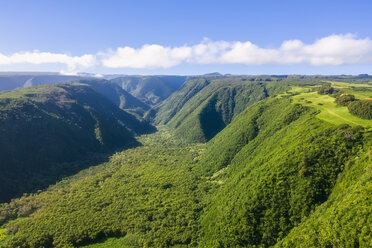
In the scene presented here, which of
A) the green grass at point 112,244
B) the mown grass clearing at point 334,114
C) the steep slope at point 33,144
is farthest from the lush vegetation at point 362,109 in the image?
the steep slope at point 33,144

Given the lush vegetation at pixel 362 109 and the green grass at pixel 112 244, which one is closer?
the green grass at pixel 112 244

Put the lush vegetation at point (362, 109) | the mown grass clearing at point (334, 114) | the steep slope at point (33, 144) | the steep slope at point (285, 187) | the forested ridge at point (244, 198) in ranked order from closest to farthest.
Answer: the forested ridge at point (244, 198), the steep slope at point (285, 187), the mown grass clearing at point (334, 114), the lush vegetation at point (362, 109), the steep slope at point (33, 144)

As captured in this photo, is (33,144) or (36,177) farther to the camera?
(33,144)

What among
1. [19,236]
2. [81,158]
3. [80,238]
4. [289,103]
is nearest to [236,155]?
[289,103]

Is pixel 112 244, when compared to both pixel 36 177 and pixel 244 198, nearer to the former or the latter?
pixel 244 198

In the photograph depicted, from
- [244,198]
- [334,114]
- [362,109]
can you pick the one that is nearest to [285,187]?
[244,198]

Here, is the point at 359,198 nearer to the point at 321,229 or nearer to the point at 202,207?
the point at 321,229

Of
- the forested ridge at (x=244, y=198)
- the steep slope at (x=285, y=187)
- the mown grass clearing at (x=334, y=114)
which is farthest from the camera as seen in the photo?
the mown grass clearing at (x=334, y=114)

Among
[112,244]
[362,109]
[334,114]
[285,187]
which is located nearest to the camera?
[285,187]

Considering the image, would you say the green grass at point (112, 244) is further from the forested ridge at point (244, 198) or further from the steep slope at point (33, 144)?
the steep slope at point (33, 144)
